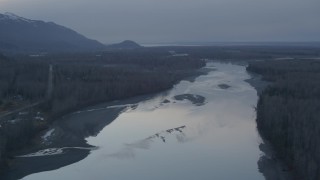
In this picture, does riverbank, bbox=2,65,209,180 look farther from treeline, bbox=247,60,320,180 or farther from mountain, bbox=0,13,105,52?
mountain, bbox=0,13,105,52

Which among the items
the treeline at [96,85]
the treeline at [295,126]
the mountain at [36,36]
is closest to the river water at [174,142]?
the treeline at [295,126]

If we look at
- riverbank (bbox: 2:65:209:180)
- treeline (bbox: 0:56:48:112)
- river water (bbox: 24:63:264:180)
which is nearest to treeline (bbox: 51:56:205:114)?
riverbank (bbox: 2:65:209:180)

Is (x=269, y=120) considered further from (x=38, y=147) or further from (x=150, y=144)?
(x=38, y=147)

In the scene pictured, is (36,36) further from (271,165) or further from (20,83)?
(271,165)

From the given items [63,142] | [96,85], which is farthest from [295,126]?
[96,85]

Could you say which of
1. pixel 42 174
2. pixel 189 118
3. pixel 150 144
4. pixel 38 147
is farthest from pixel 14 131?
pixel 189 118

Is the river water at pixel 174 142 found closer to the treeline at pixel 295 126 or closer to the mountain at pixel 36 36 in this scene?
the treeline at pixel 295 126

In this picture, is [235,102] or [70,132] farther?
[235,102]

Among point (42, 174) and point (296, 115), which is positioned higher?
point (296, 115)
